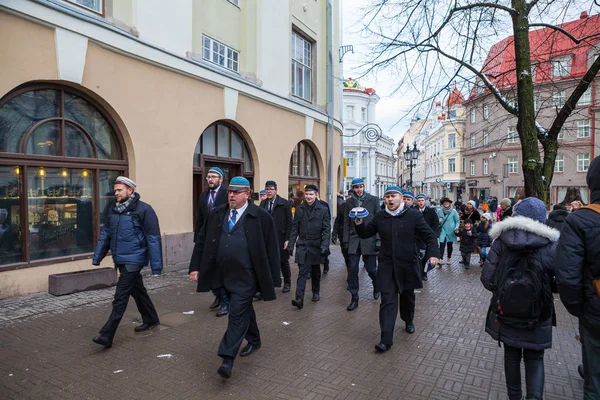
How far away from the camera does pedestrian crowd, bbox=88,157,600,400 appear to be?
279cm

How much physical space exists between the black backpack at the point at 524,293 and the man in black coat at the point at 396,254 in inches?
60.4

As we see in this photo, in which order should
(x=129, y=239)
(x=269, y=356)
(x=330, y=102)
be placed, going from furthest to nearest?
1. (x=330, y=102)
2. (x=129, y=239)
3. (x=269, y=356)

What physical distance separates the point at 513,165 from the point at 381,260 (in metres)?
46.2

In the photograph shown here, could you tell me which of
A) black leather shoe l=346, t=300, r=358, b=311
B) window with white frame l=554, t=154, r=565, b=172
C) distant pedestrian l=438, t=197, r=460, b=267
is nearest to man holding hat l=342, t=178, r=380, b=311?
black leather shoe l=346, t=300, r=358, b=311

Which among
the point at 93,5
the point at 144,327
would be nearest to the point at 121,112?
the point at 93,5

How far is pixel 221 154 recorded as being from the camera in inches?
450

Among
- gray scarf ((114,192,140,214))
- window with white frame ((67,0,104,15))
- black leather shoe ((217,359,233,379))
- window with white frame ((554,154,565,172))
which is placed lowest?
black leather shoe ((217,359,233,379))

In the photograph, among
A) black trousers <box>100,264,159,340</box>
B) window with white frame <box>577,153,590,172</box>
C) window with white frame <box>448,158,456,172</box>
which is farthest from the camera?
window with white frame <box>448,158,456,172</box>

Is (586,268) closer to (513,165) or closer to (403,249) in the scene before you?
(403,249)

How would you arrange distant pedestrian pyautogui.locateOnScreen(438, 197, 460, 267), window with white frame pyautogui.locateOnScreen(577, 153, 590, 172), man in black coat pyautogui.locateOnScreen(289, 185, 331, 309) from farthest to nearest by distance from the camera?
window with white frame pyautogui.locateOnScreen(577, 153, 590, 172)
distant pedestrian pyautogui.locateOnScreen(438, 197, 460, 267)
man in black coat pyautogui.locateOnScreen(289, 185, 331, 309)

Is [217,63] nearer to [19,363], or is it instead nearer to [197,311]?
[197,311]

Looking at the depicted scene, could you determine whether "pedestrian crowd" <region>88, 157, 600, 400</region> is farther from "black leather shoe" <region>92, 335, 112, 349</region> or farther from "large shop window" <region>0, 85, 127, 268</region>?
"large shop window" <region>0, 85, 127, 268</region>

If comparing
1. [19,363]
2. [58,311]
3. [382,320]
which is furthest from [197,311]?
[382,320]

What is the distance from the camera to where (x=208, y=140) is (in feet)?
35.8
